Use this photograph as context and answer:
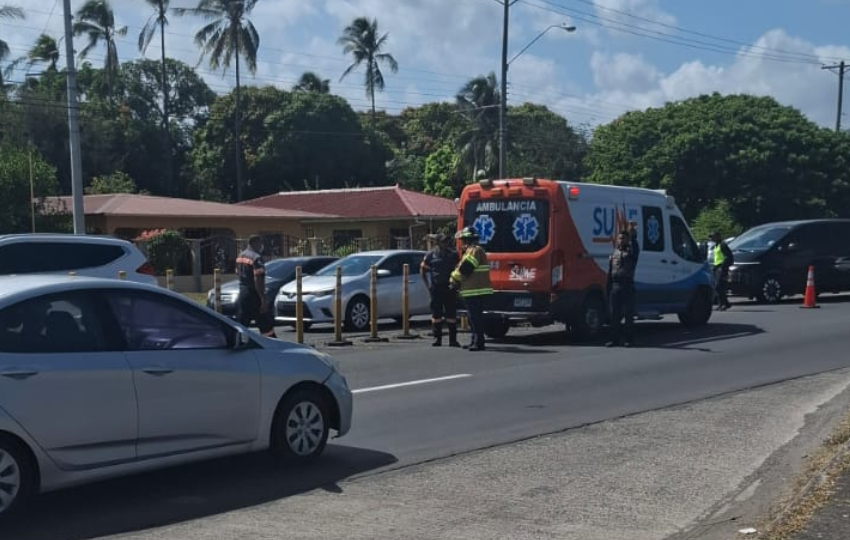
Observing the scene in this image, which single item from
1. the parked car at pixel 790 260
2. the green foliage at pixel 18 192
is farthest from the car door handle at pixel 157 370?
the green foliage at pixel 18 192

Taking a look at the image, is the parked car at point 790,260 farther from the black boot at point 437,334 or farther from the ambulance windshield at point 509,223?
the black boot at point 437,334

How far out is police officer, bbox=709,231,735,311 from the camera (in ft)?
78.8

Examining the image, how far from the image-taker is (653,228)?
61.0 feet

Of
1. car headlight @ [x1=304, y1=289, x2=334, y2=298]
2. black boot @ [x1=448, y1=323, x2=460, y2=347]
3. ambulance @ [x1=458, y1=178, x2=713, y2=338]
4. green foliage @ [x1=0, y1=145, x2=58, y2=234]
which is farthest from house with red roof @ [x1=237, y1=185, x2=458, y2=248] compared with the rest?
black boot @ [x1=448, y1=323, x2=460, y2=347]

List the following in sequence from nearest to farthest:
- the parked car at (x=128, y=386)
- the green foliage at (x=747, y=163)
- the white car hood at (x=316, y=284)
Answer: the parked car at (x=128, y=386) < the white car hood at (x=316, y=284) < the green foliage at (x=747, y=163)

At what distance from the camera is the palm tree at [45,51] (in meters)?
67.0

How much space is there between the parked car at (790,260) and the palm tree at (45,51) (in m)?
52.0

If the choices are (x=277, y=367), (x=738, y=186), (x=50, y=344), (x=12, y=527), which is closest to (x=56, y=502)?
(x=12, y=527)

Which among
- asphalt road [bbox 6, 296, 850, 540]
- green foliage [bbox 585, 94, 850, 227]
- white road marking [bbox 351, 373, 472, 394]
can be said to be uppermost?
green foliage [bbox 585, 94, 850, 227]

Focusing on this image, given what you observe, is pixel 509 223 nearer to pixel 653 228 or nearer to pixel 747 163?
pixel 653 228

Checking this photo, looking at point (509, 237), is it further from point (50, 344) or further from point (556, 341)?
point (50, 344)

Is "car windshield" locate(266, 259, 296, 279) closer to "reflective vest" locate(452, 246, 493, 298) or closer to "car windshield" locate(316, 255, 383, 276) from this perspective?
"car windshield" locate(316, 255, 383, 276)

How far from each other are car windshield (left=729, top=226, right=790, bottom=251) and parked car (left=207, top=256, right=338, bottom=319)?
33.4ft

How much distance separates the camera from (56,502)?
741cm
